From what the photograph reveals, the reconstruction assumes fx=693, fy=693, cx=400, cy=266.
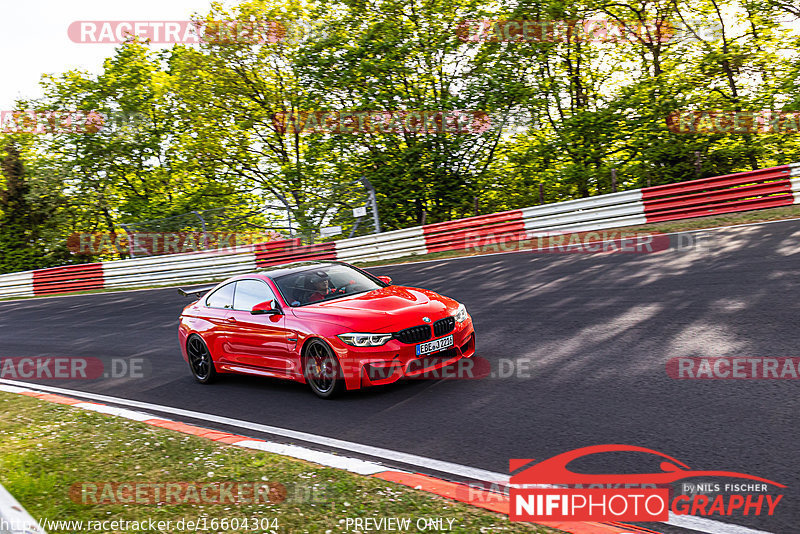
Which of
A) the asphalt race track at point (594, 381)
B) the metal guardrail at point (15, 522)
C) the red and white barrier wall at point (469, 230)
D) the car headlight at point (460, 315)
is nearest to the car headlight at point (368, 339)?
the asphalt race track at point (594, 381)

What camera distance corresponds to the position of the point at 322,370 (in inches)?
301

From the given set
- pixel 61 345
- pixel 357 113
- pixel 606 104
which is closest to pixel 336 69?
pixel 357 113

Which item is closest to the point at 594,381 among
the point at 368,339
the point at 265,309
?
the point at 368,339

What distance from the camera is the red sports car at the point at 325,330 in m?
7.30

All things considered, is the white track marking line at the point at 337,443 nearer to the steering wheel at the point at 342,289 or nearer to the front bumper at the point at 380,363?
the front bumper at the point at 380,363

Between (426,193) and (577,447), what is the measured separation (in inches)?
803

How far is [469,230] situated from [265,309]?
12047 mm

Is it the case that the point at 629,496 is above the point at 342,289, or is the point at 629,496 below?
below

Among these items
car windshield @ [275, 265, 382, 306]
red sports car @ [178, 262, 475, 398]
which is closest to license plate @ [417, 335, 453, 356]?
red sports car @ [178, 262, 475, 398]

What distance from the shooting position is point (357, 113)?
25.8m

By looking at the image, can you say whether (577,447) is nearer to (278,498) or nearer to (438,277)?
(278,498)

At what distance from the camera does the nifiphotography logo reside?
395 cm

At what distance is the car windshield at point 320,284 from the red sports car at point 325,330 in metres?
0.01

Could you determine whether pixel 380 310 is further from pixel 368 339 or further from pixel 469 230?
pixel 469 230
